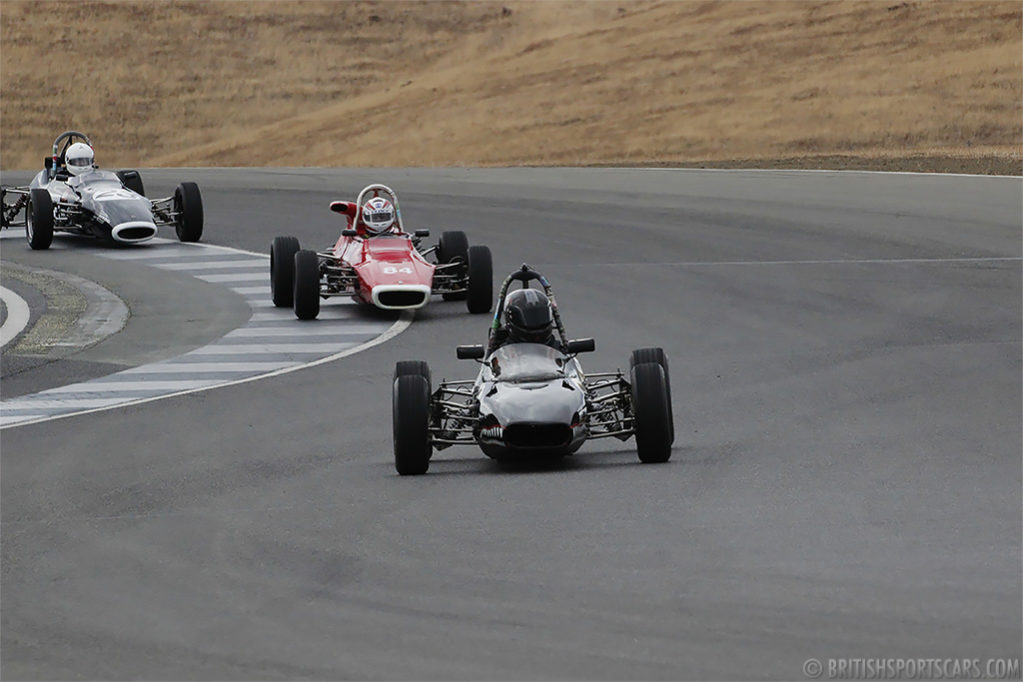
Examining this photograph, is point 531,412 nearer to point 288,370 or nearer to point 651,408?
point 651,408

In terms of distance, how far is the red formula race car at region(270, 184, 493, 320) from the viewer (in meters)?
22.3

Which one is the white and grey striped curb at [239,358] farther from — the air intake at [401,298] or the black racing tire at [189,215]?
the black racing tire at [189,215]

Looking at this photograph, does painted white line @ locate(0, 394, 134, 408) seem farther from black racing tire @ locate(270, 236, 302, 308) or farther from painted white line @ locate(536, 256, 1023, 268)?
painted white line @ locate(536, 256, 1023, 268)

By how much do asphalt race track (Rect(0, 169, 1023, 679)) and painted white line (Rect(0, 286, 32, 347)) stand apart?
3245mm

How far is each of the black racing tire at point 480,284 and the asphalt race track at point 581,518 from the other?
0.37m

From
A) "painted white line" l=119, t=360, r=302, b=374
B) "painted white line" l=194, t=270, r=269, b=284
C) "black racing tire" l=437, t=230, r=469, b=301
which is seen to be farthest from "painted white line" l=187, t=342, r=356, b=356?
"painted white line" l=194, t=270, r=269, b=284

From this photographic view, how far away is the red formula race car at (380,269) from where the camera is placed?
2227cm

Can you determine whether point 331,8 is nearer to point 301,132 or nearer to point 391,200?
point 301,132

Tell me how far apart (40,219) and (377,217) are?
9.05m

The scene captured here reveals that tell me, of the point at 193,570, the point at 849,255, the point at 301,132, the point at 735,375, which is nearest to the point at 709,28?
the point at 301,132

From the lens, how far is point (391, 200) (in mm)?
23812

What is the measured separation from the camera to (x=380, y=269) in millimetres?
22469

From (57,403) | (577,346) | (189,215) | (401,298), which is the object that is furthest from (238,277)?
(577,346)

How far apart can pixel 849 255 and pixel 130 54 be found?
49821mm
